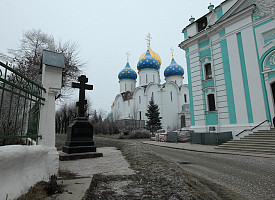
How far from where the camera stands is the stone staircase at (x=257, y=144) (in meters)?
8.34

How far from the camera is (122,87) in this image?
38250 mm

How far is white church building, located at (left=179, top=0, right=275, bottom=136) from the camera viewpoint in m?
10.9

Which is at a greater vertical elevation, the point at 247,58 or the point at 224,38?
the point at 224,38

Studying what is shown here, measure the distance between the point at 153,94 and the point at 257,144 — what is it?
23176 mm

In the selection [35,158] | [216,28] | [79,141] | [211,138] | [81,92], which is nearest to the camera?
[35,158]

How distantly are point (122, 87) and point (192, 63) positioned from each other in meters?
24.3

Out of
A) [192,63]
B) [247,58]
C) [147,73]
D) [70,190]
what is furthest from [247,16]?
[147,73]

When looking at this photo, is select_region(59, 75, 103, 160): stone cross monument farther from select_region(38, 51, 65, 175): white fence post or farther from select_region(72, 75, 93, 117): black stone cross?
select_region(38, 51, 65, 175): white fence post

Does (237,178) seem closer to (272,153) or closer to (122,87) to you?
(272,153)

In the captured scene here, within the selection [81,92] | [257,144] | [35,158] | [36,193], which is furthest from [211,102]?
[36,193]

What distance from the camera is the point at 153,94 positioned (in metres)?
31.7

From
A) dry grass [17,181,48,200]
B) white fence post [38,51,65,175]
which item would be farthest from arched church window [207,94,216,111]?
dry grass [17,181,48,200]

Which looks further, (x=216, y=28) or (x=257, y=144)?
(x=216, y=28)

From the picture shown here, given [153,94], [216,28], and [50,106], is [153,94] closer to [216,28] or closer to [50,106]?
[216,28]
